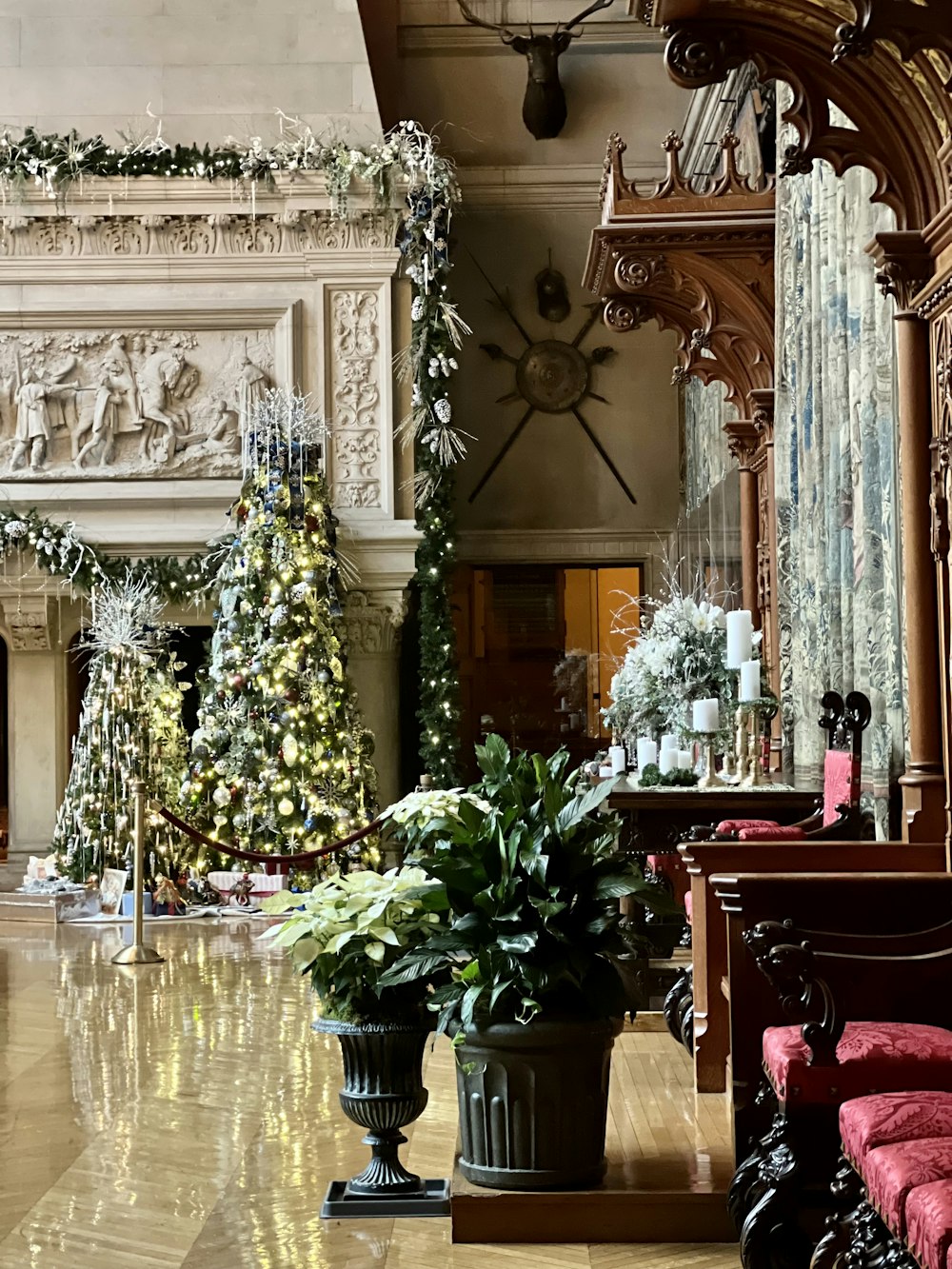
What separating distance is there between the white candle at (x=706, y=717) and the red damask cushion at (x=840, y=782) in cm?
88

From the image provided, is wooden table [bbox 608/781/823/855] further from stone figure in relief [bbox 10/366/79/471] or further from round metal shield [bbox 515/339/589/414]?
round metal shield [bbox 515/339/589/414]

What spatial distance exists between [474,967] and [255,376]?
10.1 m

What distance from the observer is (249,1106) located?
206 inches

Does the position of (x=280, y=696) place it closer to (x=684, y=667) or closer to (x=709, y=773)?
(x=684, y=667)

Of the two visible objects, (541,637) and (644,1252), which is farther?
(541,637)

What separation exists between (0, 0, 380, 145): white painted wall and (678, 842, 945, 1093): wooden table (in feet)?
31.5

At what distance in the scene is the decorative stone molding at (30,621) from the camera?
13.0m

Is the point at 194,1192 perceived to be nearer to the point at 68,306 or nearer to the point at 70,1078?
the point at 70,1078

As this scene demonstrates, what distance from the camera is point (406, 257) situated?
13211 millimetres

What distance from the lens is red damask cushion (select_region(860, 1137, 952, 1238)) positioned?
244 cm

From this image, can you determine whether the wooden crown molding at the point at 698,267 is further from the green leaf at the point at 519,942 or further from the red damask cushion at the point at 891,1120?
the red damask cushion at the point at 891,1120

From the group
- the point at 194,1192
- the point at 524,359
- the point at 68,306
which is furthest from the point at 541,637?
the point at 194,1192

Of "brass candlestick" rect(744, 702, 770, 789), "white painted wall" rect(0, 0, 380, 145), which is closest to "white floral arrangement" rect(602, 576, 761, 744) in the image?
"brass candlestick" rect(744, 702, 770, 789)

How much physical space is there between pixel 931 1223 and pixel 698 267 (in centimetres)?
676
